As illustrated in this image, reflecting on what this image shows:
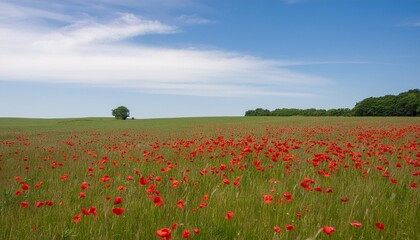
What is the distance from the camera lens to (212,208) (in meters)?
3.84

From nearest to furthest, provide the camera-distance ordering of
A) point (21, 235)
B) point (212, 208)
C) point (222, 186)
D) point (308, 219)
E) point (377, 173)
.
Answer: point (21, 235)
point (308, 219)
point (212, 208)
point (222, 186)
point (377, 173)

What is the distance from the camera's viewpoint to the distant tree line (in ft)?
275

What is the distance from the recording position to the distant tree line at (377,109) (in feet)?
275

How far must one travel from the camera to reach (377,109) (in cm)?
9069

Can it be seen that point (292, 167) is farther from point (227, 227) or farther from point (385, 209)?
point (227, 227)

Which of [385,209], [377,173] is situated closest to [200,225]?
[385,209]

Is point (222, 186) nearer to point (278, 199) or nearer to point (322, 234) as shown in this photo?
point (278, 199)

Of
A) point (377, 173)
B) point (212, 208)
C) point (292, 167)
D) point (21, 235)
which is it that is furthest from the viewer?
point (292, 167)

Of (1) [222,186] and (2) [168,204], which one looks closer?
(2) [168,204]

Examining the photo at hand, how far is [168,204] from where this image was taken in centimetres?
401

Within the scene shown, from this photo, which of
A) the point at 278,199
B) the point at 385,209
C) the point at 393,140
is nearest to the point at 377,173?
the point at 385,209

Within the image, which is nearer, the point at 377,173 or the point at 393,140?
the point at 377,173

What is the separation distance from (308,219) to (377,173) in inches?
133

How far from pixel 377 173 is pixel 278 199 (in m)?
2.96
